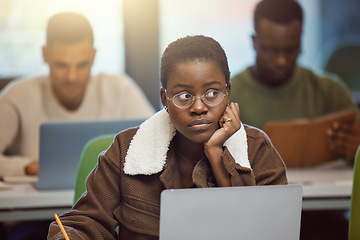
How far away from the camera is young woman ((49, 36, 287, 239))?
1.26 m

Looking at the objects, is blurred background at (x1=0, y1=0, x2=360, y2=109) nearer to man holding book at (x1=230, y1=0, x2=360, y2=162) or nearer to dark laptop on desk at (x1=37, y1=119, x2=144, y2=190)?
man holding book at (x1=230, y1=0, x2=360, y2=162)

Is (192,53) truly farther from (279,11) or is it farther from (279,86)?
(279,86)

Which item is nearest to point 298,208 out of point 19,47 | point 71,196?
point 71,196

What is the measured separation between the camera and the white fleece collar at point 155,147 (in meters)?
1.34

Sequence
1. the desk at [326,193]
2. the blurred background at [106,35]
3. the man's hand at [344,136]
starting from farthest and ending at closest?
the blurred background at [106,35], the man's hand at [344,136], the desk at [326,193]

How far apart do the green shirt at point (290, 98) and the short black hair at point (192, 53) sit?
4.94ft

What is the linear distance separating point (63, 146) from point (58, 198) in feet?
0.59

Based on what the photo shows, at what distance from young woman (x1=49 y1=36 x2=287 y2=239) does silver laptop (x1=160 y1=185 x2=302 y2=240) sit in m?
0.26

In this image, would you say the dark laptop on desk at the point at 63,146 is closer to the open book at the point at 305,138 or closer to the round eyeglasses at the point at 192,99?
the open book at the point at 305,138

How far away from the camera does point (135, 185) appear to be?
1.35m

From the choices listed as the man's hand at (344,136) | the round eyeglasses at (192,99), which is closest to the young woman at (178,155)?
the round eyeglasses at (192,99)

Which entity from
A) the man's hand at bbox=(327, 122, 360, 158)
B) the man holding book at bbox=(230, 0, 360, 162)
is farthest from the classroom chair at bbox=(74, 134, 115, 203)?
the man holding book at bbox=(230, 0, 360, 162)

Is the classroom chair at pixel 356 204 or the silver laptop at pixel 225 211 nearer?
the silver laptop at pixel 225 211

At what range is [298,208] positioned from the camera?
3.42ft
